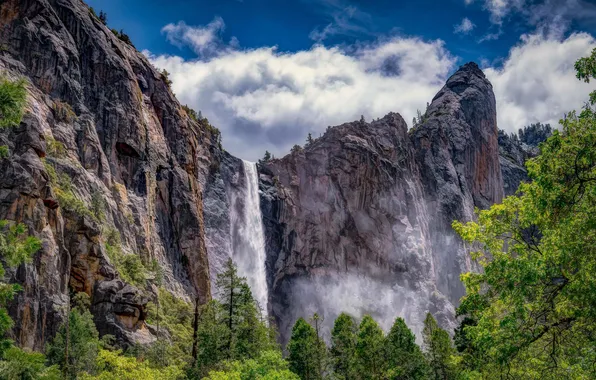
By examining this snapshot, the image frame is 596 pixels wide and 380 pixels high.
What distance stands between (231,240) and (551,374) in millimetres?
78364

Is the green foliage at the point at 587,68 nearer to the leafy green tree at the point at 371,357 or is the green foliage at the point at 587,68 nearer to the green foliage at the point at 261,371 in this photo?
the green foliage at the point at 261,371

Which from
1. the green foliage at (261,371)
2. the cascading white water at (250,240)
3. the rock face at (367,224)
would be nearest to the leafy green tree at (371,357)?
the green foliage at (261,371)

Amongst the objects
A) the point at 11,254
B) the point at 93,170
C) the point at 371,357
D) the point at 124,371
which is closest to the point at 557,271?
the point at 11,254

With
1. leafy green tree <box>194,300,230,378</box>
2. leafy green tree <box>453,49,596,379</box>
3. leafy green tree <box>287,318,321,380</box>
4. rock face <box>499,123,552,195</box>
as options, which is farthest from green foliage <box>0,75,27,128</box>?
rock face <box>499,123,552,195</box>

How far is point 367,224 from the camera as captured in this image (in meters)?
96.1

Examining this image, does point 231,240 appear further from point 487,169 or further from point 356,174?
point 487,169

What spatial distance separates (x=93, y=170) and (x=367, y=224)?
5144 cm

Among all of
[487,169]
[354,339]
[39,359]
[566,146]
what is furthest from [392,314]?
[566,146]

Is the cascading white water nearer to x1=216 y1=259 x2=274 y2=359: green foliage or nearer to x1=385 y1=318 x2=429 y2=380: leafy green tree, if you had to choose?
x1=385 y1=318 x2=429 y2=380: leafy green tree

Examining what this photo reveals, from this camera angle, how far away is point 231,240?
87250 millimetres

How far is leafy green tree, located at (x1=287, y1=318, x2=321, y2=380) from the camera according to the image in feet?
145

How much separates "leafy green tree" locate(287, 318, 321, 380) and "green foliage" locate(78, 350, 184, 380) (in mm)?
13248

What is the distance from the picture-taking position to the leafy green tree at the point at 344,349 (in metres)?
45.0

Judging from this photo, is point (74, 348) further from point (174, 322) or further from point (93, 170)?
point (93, 170)
